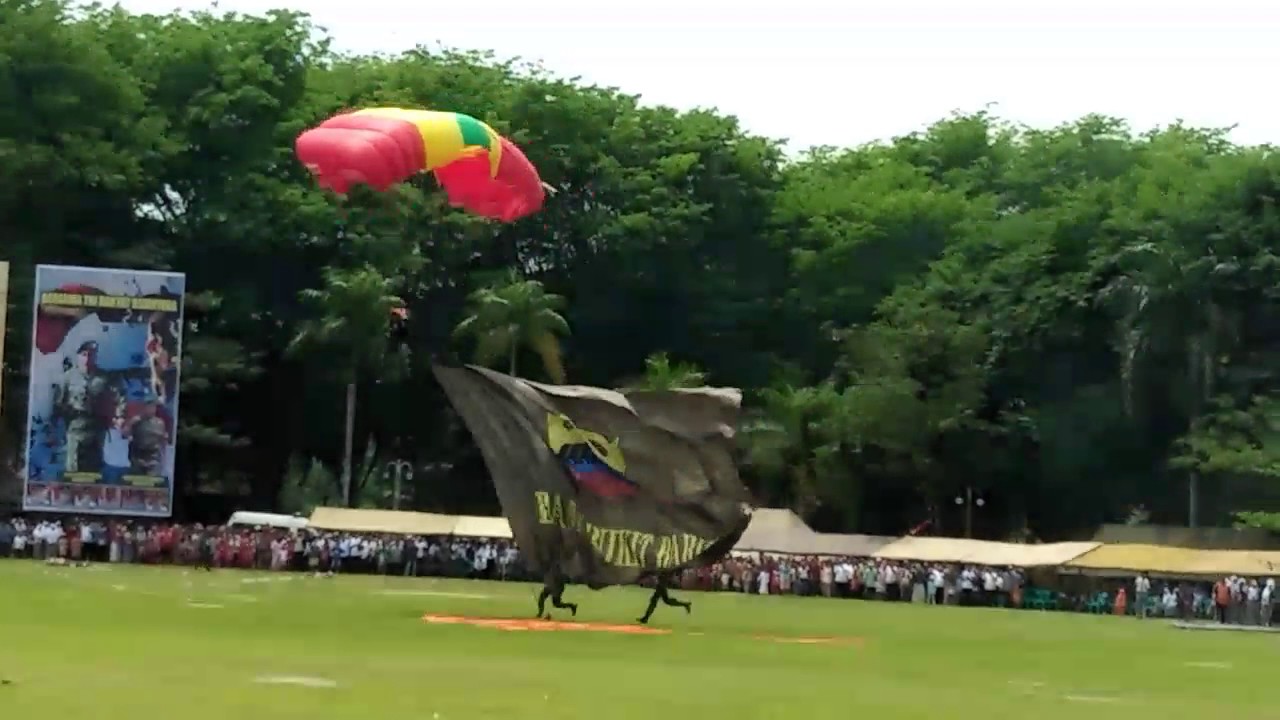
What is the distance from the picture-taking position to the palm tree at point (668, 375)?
6147 cm

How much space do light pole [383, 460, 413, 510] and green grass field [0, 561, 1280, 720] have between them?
25.2m

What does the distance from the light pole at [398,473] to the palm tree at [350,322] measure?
114 inches

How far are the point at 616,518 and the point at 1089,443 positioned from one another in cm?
3797

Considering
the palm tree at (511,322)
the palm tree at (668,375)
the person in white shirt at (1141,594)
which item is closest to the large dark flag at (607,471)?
the person in white shirt at (1141,594)

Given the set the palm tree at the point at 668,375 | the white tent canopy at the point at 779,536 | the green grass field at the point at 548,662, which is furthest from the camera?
the palm tree at the point at 668,375

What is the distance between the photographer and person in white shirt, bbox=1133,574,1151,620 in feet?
163

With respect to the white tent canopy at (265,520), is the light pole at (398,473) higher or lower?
higher

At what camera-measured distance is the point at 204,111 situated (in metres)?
65.3

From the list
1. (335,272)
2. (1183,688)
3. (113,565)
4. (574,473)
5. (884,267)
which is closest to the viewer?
(1183,688)

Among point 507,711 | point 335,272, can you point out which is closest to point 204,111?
point 335,272

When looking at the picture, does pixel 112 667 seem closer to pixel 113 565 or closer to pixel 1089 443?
pixel 113 565

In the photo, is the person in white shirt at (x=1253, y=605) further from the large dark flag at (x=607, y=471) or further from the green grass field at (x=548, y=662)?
the large dark flag at (x=607, y=471)

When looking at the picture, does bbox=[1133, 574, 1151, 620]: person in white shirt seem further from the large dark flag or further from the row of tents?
the large dark flag

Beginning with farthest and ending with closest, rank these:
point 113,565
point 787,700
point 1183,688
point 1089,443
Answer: point 1089,443, point 113,565, point 1183,688, point 787,700
